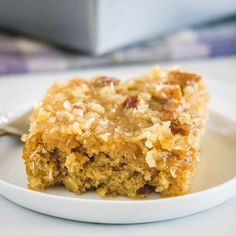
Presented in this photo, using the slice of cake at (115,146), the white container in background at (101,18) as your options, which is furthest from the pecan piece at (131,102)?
the white container in background at (101,18)

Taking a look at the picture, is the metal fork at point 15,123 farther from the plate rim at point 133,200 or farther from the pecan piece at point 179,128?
the pecan piece at point 179,128

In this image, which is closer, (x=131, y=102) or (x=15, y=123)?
(x=131, y=102)

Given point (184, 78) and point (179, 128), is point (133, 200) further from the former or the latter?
point (184, 78)

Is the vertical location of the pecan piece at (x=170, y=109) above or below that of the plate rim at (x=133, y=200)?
above

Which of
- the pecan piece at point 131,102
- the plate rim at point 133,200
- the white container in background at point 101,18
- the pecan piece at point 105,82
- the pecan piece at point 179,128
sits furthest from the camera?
the white container in background at point 101,18

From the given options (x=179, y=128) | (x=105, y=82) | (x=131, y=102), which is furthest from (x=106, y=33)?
(x=179, y=128)

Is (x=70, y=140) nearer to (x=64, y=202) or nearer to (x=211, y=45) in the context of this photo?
(x=64, y=202)

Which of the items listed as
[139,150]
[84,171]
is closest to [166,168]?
[139,150]
